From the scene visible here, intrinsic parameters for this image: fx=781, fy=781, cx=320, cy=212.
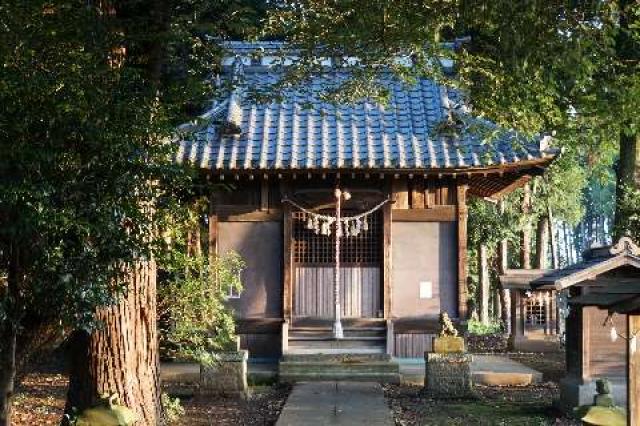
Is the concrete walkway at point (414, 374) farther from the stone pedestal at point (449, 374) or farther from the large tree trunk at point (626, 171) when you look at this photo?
the large tree trunk at point (626, 171)

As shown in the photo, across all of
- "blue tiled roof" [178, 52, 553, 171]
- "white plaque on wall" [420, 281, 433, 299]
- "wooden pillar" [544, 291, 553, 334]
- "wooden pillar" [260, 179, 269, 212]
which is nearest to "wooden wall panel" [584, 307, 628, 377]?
"blue tiled roof" [178, 52, 553, 171]

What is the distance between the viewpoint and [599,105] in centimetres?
937

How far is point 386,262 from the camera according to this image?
16.1m

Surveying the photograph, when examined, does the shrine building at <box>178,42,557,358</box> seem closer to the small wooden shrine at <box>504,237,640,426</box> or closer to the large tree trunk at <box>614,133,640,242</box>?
the large tree trunk at <box>614,133,640,242</box>

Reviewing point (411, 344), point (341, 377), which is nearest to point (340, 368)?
point (341, 377)

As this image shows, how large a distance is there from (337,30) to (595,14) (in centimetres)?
280

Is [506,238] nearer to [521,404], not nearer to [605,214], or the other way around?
[521,404]

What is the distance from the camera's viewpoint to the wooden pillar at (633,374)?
6246mm

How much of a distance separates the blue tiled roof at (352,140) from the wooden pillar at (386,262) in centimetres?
132

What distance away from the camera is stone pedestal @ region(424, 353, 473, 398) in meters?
12.7

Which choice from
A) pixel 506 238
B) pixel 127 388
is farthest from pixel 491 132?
pixel 506 238

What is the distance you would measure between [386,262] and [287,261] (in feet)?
6.71

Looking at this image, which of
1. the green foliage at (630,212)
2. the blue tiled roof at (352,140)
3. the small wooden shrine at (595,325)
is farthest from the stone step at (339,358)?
the green foliage at (630,212)

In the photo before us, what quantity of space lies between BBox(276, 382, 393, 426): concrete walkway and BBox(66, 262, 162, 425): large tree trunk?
8.01 ft
